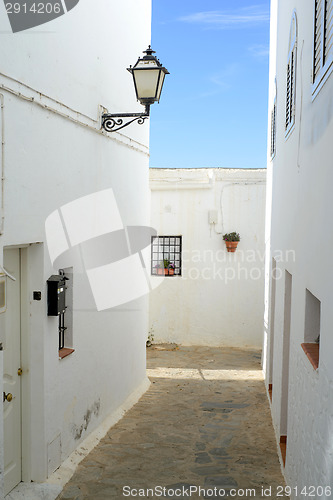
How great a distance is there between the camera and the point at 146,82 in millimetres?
6316

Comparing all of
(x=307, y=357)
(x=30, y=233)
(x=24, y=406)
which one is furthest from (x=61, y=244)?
(x=307, y=357)

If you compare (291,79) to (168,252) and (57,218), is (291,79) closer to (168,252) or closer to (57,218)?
(57,218)

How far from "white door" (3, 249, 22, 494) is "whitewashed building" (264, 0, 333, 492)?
260 cm

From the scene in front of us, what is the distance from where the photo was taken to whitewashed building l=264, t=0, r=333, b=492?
3.64 meters

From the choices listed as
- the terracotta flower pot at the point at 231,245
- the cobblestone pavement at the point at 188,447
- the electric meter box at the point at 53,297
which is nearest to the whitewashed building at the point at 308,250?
the cobblestone pavement at the point at 188,447

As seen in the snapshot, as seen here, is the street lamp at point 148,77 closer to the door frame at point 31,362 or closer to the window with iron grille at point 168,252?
the door frame at point 31,362

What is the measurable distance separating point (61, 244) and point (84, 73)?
204 cm

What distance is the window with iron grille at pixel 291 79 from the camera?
598 cm

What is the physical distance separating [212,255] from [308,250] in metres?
9.34

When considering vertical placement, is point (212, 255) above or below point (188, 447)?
above

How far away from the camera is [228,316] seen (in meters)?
13.9

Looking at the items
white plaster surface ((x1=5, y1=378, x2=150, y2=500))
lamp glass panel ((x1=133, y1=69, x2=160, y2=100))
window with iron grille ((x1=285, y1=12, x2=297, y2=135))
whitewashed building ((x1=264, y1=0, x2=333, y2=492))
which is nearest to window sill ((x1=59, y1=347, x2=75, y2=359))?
white plaster surface ((x1=5, y1=378, x2=150, y2=500))

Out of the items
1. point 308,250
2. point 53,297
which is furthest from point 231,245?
point 308,250

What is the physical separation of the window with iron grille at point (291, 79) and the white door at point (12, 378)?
135 inches
